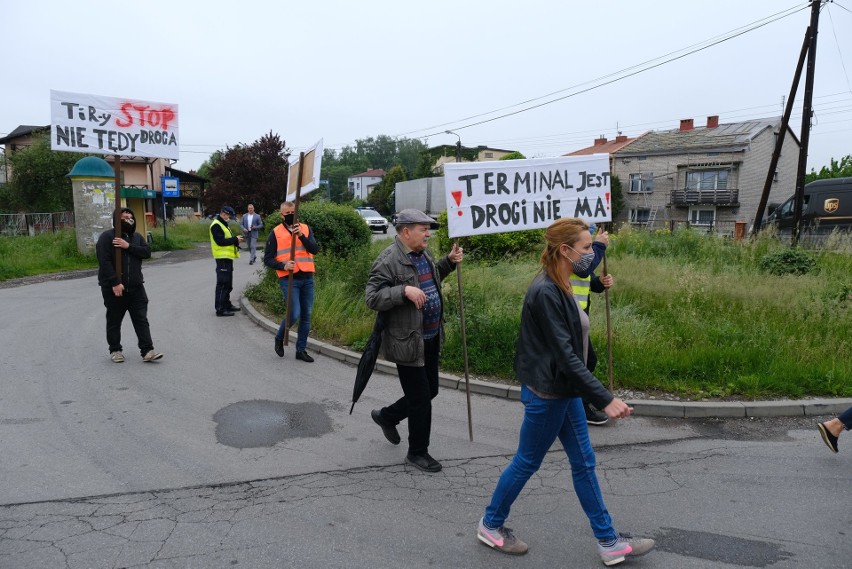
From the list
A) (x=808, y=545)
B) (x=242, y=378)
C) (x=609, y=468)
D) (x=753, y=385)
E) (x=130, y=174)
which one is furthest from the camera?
(x=130, y=174)

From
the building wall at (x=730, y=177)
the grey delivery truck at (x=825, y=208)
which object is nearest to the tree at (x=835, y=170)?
the building wall at (x=730, y=177)

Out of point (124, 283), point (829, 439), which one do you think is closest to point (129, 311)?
point (124, 283)

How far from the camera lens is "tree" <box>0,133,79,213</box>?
102 feet

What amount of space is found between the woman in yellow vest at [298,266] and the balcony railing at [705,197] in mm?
46098

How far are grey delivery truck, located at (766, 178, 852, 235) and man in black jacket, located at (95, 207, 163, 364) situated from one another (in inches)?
860

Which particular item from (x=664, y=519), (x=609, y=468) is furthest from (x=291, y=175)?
(x=664, y=519)

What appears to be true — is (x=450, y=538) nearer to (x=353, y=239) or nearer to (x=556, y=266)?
(x=556, y=266)

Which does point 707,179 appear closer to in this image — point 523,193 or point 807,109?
point 807,109

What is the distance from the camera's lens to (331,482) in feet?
14.5

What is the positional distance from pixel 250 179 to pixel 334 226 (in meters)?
18.8

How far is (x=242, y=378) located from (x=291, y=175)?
10.3ft

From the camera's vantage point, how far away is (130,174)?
1762 inches

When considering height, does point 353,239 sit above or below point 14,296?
above

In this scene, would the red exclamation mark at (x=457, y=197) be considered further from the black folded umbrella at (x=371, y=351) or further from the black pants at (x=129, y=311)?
the black pants at (x=129, y=311)
